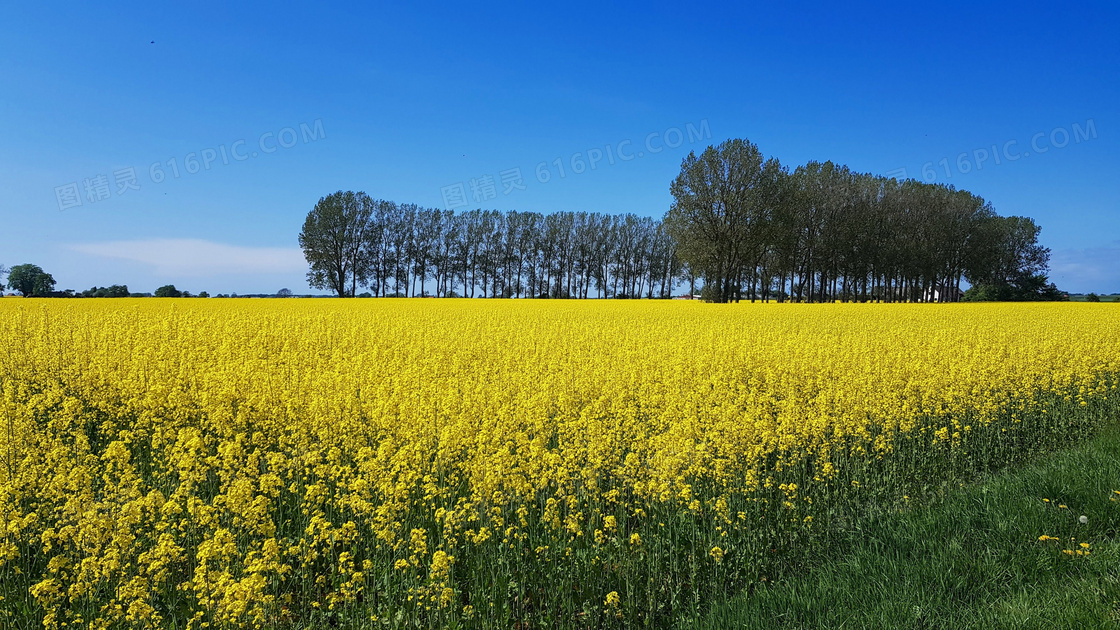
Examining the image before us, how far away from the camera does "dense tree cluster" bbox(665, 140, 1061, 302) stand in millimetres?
44688

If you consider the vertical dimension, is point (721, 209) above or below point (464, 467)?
above

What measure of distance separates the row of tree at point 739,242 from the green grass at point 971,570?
3985 centimetres

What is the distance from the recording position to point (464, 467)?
5.34 metres

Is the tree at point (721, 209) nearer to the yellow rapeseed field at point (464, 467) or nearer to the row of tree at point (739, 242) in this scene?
the row of tree at point (739, 242)

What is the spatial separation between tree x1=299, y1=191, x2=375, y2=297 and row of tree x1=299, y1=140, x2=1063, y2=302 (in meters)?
0.11

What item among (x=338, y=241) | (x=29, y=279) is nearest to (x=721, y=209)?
(x=338, y=241)

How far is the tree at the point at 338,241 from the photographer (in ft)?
199

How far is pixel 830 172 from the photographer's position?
53.8 meters

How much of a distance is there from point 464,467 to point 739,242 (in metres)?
42.6

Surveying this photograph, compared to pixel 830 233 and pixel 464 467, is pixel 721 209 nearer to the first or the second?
pixel 830 233

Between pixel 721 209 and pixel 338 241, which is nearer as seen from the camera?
pixel 721 209

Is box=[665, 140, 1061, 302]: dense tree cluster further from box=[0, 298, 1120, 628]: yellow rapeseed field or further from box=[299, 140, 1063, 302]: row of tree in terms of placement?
box=[0, 298, 1120, 628]: yellow rapeseed field

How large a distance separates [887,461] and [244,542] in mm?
6569

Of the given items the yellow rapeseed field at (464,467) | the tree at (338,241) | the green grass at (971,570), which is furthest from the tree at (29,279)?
the green grass at (971,570)
